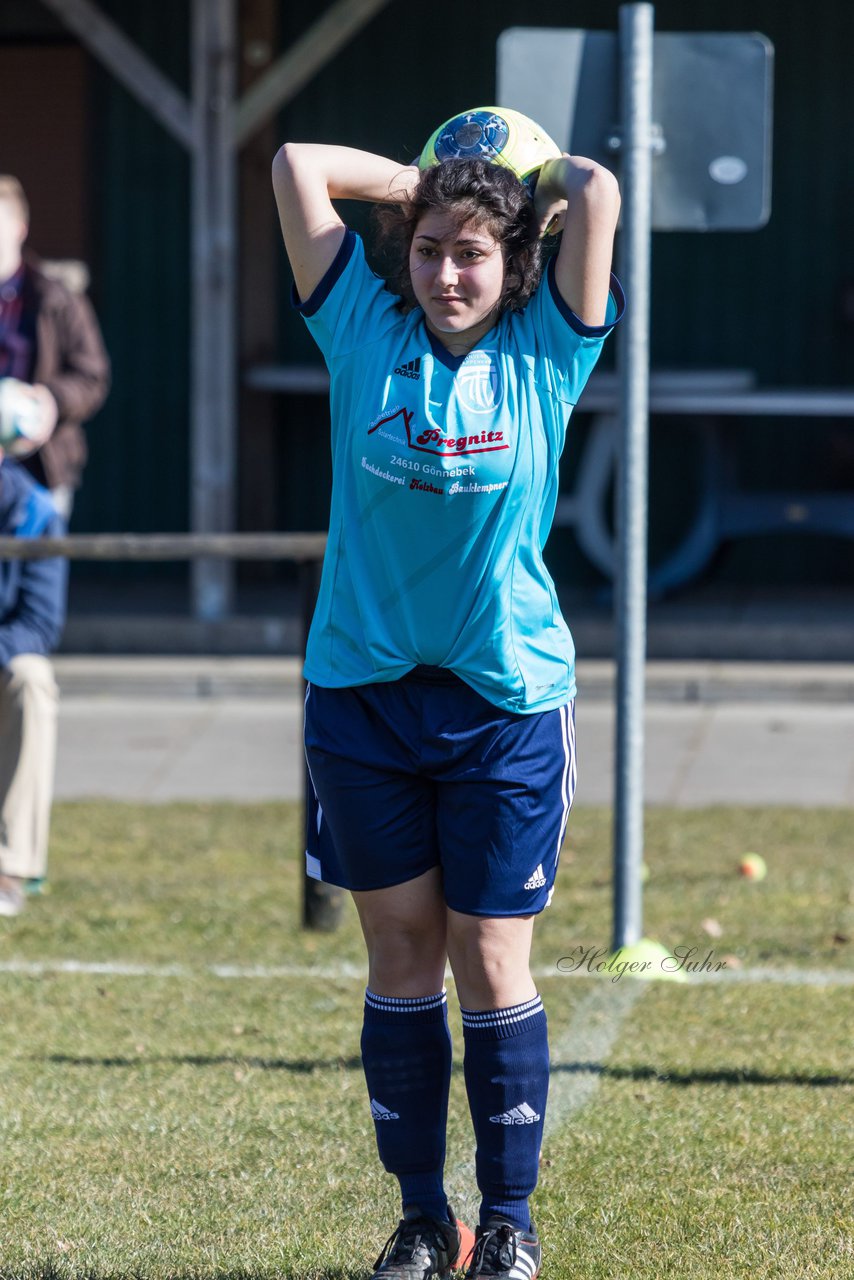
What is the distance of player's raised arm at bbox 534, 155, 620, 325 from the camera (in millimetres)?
3033

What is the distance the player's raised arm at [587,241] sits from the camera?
303cm

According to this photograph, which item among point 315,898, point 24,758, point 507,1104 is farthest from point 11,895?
point 507,1104

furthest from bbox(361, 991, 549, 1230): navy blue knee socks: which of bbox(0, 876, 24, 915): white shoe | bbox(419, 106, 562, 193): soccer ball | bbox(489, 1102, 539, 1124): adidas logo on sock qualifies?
bbox(0, 876, 24, 915): white shoe

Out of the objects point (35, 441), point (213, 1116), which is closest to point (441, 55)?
point (35, 441)

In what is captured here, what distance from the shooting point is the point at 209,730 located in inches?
342

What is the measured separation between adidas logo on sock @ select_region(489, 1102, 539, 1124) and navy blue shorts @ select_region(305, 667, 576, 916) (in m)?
0.32

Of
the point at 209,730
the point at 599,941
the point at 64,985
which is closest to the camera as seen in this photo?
the point at 64,985

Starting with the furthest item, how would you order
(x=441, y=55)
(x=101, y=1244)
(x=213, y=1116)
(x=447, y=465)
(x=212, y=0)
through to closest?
(x=441, y=55) → (x=212, y=0) → (x=213, y=1116) → (x=101, y=1244) → (x=447, y=465)

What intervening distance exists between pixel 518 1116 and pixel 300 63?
7759 mm

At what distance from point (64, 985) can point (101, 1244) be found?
5.64 feet

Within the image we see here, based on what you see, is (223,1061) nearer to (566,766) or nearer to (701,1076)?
(701,1076)

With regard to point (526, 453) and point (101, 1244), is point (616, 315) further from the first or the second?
point (101, 1244)

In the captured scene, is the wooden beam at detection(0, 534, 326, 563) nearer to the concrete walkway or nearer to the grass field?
the grass field

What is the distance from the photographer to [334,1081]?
4.28 m
